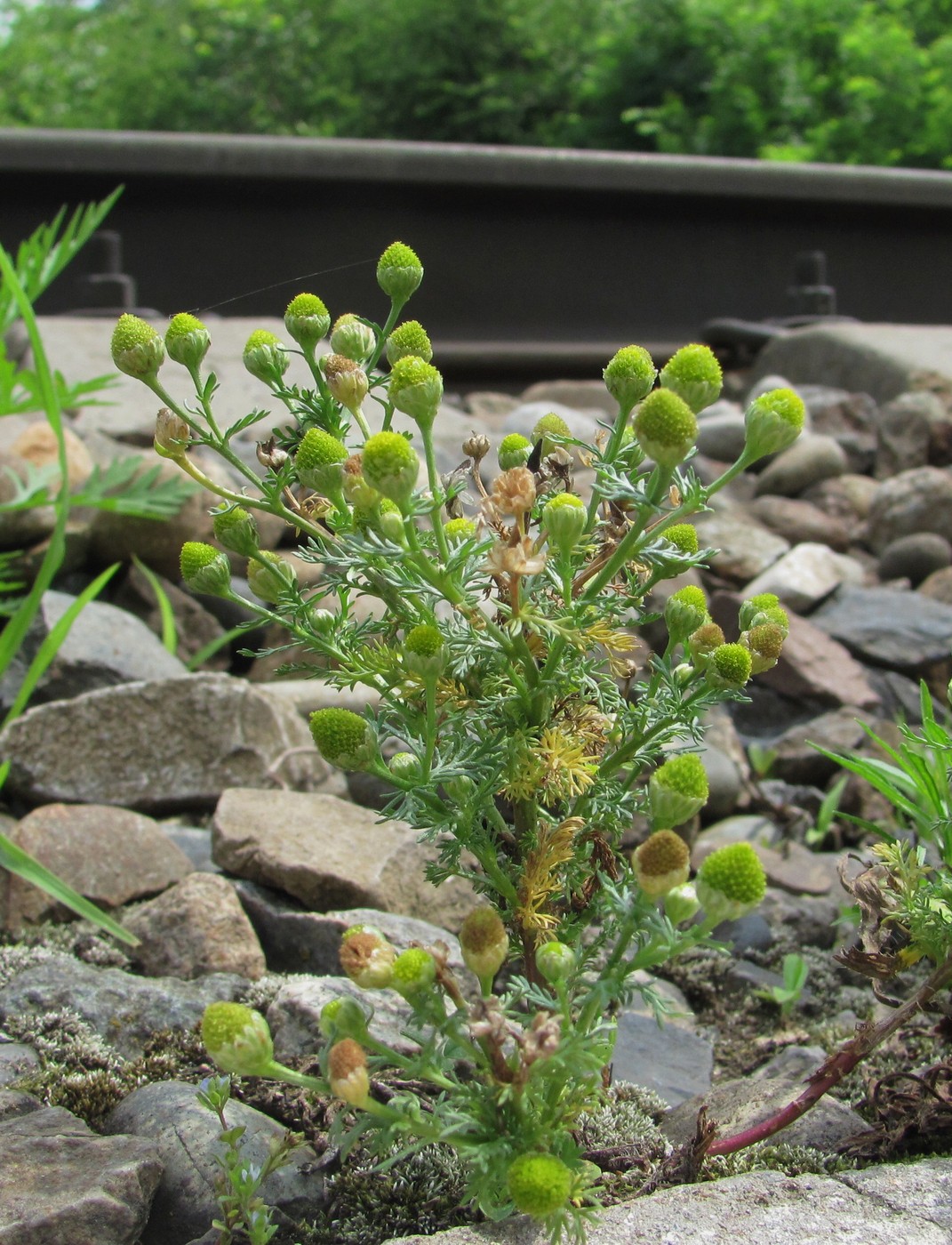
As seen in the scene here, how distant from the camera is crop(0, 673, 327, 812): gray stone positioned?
8.80 feet

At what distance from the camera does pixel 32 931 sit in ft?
7.29

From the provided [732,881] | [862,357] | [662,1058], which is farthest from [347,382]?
[862,357]

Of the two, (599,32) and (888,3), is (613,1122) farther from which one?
(599,32)

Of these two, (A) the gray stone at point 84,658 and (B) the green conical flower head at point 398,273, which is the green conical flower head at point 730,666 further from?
(A) the gray stone at point 84,658

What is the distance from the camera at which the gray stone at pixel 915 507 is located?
4484 millimetres

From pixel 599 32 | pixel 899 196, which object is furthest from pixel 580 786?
pixel 599 32

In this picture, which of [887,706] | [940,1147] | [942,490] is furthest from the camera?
[942,490]

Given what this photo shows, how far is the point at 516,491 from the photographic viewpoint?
1.26 metres

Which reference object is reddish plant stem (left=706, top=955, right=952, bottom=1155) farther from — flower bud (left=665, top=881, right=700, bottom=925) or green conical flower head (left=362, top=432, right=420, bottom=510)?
green conical flower head (left=362, top=432, right=420, bottom=510)

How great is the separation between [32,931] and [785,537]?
3.13 meters

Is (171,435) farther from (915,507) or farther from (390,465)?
(915,507)

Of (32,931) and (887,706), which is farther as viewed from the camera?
(887,706)

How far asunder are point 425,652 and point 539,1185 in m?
0.51

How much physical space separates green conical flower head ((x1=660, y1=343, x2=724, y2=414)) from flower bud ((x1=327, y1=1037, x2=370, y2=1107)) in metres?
0.70
